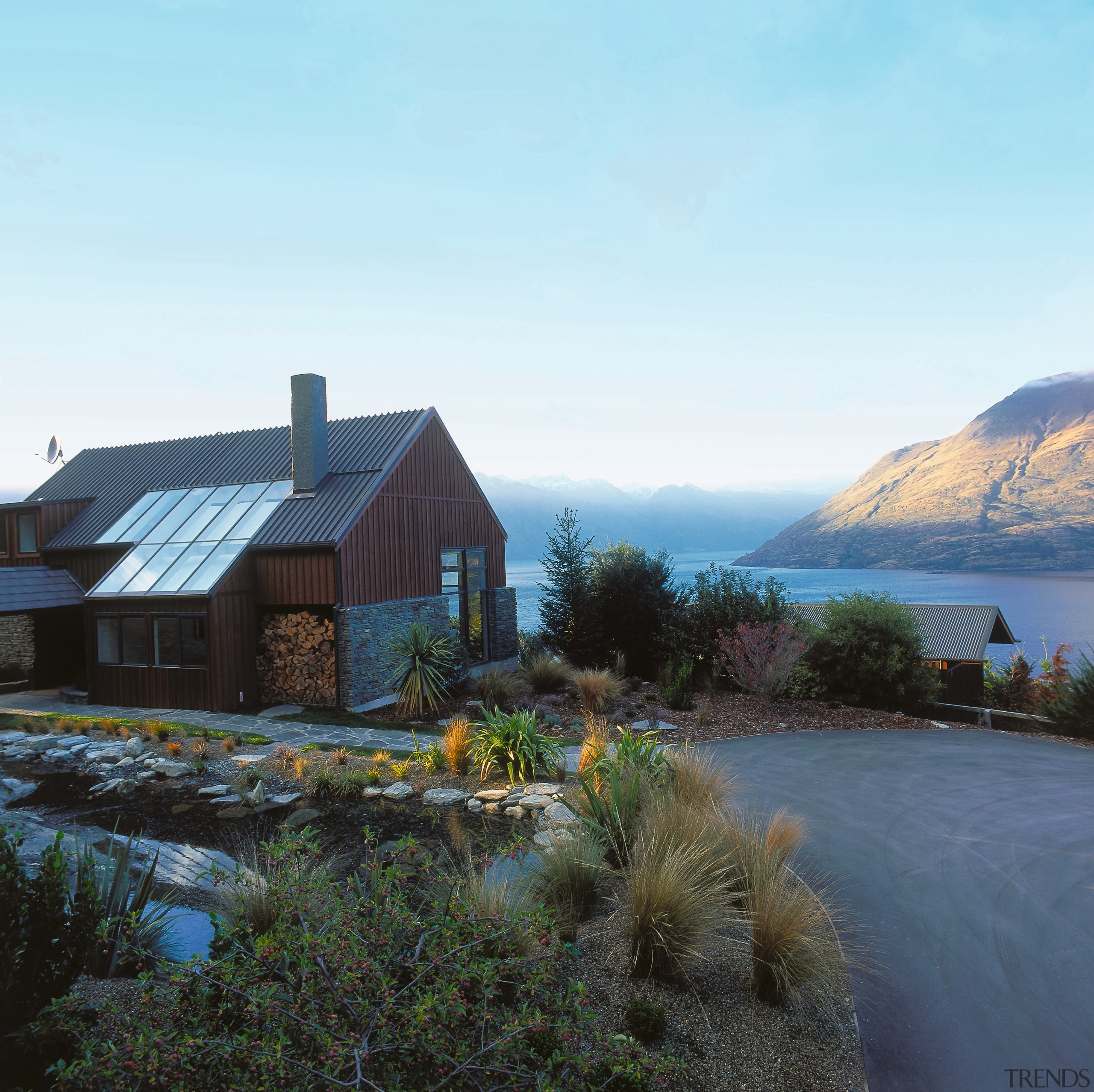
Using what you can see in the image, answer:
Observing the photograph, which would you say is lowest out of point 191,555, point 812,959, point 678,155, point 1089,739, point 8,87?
point 1089,739

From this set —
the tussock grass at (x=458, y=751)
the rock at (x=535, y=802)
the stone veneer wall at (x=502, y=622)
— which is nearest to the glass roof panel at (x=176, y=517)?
the stone veneer wall at (x=502, y=622)

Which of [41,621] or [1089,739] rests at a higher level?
[41,621]

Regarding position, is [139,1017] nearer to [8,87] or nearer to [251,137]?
[8,87]

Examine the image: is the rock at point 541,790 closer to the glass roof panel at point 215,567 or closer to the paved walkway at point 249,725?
the paved walkway at point 249,725

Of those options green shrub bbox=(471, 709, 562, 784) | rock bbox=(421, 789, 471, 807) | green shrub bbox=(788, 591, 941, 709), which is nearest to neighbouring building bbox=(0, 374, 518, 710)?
green shrub bbox=(471, 709, 562, 784)

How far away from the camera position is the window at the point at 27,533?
56.0 feet

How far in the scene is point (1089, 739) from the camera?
10625 mm

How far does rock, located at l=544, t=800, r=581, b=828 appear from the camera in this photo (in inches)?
229

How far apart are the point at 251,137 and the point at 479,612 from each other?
10960 millimetres

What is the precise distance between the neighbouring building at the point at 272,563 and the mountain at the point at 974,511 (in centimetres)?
10156

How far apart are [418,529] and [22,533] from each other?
10.6m

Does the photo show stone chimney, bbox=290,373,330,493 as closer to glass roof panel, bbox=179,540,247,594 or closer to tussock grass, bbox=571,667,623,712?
glass roof panel, bbox=179,540,247,594

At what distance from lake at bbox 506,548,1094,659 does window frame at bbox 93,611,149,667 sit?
34387 mm

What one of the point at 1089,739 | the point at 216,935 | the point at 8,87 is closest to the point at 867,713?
the point at 1089,739
